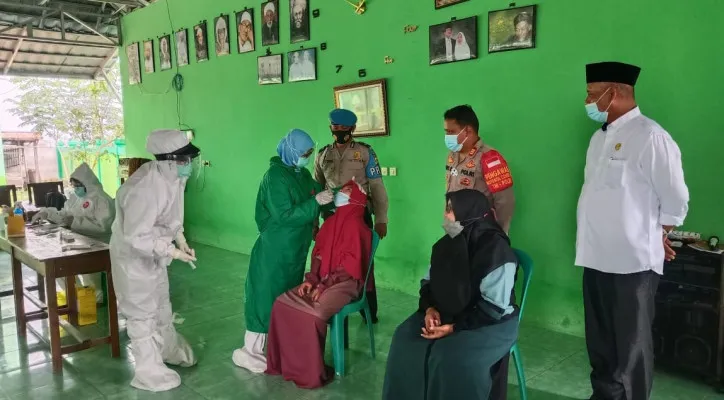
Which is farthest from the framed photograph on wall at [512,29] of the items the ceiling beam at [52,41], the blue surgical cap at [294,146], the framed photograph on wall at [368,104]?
the ceiling beam at [52,41]

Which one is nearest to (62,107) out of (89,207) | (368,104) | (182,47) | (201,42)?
(182,47)

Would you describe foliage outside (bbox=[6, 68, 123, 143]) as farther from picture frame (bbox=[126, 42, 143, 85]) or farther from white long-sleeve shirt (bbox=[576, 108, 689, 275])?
white long-sleeve shirt (bbox=[576, 108, 689, 275])

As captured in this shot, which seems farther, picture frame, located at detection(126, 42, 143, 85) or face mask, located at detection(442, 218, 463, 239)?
picture frame, located at detection(126, 42, 143, 85)

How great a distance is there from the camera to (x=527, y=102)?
11.6 ft

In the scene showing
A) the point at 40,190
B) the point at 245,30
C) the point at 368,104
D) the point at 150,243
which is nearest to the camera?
the point at 150,243

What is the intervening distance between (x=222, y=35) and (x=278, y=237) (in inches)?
166

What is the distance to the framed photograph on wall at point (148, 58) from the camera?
25.4 feet

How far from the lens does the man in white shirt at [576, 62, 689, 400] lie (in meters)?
2.23

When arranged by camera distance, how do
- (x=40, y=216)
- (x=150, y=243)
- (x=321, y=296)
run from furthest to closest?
(x=40, y=216), (x=321, y=296), (x=150, y=243)

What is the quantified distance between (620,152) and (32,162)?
48.8 feet

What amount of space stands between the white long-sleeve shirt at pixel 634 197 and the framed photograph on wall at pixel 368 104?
2304mm

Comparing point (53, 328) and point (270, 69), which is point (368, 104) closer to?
point (270, 69)

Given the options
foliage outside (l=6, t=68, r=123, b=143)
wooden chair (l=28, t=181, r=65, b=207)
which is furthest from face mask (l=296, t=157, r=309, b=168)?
foliage outside (l=6, t=68, r=123, b=143)

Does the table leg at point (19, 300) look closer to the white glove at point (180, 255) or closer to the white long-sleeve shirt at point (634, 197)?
the white glove at point (180, 255)
